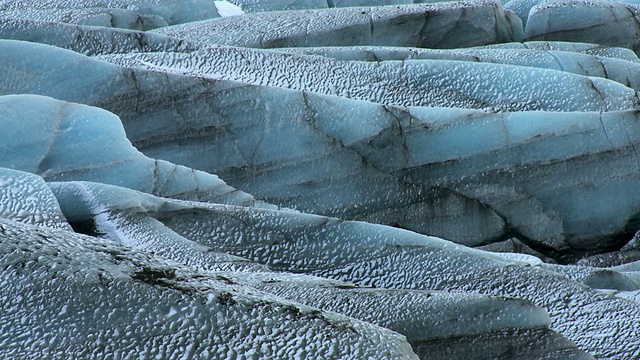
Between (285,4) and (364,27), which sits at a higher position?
(364,27)

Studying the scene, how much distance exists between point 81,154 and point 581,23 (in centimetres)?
458

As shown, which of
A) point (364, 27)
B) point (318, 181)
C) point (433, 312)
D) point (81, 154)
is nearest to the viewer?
point (433, 312)

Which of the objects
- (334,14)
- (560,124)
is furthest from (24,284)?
(334,14)

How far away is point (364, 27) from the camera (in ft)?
21.6

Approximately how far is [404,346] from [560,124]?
3056 millimetres

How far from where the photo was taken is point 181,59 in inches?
213

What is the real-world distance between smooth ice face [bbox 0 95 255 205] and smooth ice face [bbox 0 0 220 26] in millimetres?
2527

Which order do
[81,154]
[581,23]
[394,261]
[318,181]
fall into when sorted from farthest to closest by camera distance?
[581,23] → [318,181] → [81,154] → [394,261]

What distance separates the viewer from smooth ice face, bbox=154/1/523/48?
634 cm

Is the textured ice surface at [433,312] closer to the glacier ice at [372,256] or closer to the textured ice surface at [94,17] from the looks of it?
the glacier ice at [372,256]

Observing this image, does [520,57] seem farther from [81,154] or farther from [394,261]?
[81,154]

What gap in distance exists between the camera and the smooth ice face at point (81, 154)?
4184 mm

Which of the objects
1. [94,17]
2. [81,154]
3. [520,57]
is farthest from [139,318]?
[94,17]

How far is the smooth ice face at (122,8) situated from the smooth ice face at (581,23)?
8.98 ft
